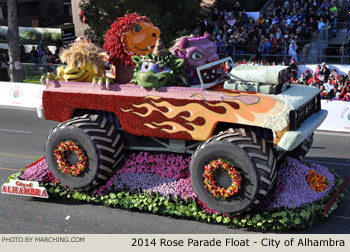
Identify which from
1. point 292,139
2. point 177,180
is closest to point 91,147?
point 177,180

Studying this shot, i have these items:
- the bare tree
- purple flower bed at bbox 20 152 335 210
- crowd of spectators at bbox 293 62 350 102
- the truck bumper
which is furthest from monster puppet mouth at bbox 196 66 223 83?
the bare tree

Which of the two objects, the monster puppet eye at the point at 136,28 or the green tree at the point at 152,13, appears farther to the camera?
the green tree at the point at 152,13

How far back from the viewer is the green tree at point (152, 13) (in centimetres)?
2319

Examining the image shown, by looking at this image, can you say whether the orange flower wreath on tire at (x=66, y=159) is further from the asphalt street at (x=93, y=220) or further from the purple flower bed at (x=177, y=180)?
the asphalt street at (x=93, y=220)

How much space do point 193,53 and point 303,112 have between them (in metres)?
2.53

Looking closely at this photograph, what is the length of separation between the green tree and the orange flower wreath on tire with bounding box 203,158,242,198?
15.0m

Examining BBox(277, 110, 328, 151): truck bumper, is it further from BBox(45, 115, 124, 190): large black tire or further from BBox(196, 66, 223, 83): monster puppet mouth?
BBox(45, 115, 124, 190): large black tire

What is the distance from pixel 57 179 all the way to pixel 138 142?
6.23 ft

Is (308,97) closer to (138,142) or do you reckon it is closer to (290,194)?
(290,194)

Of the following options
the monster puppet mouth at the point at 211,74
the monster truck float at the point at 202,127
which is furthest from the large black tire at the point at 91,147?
the monster puppet mouth at the point at 211,74

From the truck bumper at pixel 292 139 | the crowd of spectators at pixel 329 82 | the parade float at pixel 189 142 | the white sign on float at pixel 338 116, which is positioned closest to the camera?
the truck bumper at pixel 292 139

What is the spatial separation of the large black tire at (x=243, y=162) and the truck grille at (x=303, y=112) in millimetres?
620

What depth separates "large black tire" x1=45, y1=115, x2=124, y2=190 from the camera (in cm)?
1003

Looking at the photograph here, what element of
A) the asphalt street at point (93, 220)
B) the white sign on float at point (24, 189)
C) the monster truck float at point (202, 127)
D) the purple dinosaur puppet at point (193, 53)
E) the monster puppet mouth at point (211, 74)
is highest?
the purple dinosaur puppet at point (193, 53)
